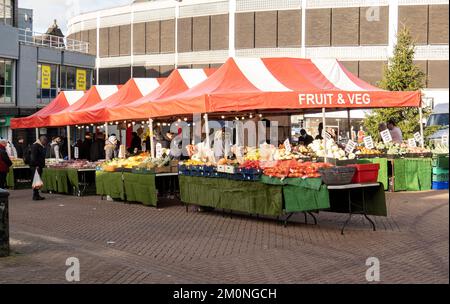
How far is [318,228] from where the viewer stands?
1186cm

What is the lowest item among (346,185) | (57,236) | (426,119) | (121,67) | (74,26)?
(57,236)

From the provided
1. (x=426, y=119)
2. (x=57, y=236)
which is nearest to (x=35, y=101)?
(x=426, y=119)

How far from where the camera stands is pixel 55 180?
21.4 meters

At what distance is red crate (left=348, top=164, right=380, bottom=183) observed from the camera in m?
11.0

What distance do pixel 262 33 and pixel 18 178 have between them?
1220 inches

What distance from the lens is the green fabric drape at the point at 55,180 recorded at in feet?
68.2

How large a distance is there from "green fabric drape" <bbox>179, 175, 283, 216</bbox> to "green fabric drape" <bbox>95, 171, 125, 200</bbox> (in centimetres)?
303

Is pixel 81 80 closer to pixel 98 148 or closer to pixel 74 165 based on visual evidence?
pixel 98 148

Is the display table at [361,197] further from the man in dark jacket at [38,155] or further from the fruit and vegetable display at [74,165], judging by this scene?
the man in dark jacket at [38,155]

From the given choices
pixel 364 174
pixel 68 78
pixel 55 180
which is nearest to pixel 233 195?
pixel 364 174

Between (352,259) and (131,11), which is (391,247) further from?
(131,11)

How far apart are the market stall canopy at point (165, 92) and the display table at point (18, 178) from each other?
22.3ft

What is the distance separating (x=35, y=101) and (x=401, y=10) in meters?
28.1

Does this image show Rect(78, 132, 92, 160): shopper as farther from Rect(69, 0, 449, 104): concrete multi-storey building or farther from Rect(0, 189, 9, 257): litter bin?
Rect(69, 0, 449, 104): concrete multi-storey building
